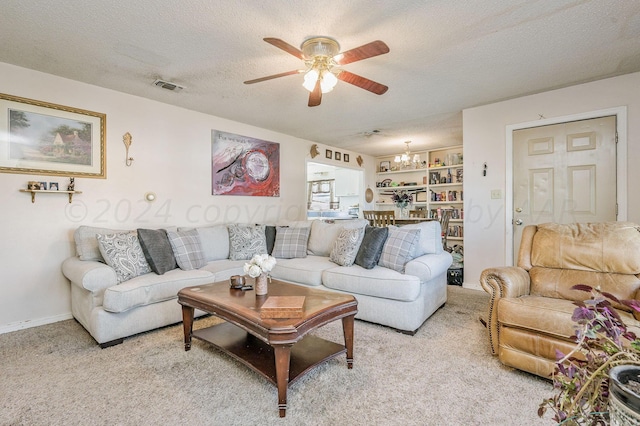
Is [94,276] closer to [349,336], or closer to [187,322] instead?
[187,322]

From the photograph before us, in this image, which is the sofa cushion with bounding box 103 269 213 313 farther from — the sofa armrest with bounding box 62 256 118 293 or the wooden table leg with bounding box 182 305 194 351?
the wooden table leg with bounding box 182 305 194 351

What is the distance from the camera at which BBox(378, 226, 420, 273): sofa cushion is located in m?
2.91

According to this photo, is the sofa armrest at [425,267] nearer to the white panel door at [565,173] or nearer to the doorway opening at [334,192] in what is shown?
the white panel door at [565,173]

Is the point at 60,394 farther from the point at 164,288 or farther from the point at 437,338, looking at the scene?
the point at 437,338

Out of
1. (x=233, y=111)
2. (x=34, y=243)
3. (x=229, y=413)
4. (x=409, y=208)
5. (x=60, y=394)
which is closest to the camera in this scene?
(x=229, y=413)

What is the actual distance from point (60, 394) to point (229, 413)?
108cm

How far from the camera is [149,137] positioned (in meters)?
3.65

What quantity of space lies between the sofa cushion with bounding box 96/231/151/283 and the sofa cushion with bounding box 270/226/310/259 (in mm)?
1483

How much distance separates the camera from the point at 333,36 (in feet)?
7.60

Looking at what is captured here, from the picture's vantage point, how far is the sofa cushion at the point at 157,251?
113 inches

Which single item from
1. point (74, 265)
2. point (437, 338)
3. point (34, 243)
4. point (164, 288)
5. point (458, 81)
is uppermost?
point (458, 81)

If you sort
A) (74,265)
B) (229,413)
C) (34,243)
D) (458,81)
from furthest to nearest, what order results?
(458,81)
(34,243)
(74,265)
(229,413)

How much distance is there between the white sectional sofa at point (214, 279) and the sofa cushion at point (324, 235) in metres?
0.23

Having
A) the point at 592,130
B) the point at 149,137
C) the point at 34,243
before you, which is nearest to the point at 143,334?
the point at 34,243
